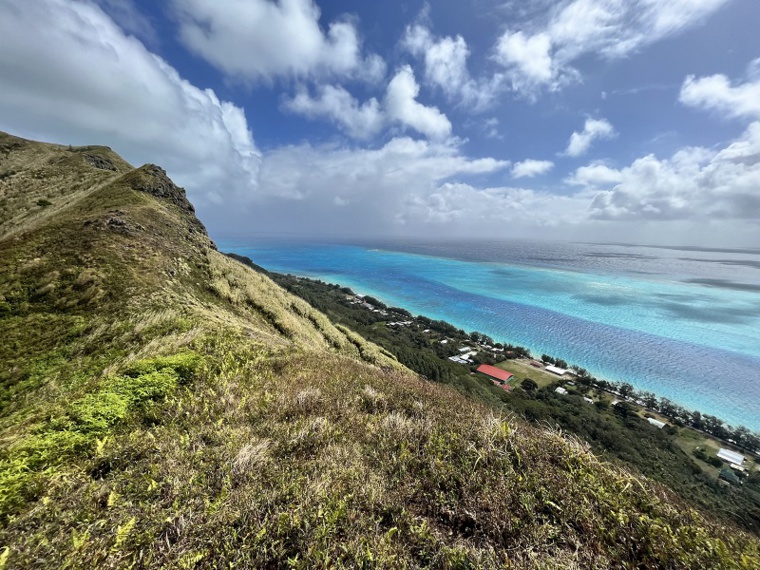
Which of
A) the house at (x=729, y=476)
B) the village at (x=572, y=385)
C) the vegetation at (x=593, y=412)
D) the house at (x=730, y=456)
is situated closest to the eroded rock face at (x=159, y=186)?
the vegetation at (x=593, y=412)

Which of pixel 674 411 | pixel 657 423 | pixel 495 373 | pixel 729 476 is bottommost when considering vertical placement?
pixel 729 476

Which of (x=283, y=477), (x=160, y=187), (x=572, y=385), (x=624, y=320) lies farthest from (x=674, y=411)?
(x=160, y=187)

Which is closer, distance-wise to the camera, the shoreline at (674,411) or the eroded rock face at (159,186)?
the eroded rock face at (159,186)

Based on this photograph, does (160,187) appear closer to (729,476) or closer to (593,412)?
(593,412)

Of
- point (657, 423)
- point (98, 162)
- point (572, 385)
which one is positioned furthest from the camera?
point (572, 385)

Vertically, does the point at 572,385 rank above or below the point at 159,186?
below

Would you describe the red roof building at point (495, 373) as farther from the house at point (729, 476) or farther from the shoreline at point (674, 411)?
the house at point (729, 476)
